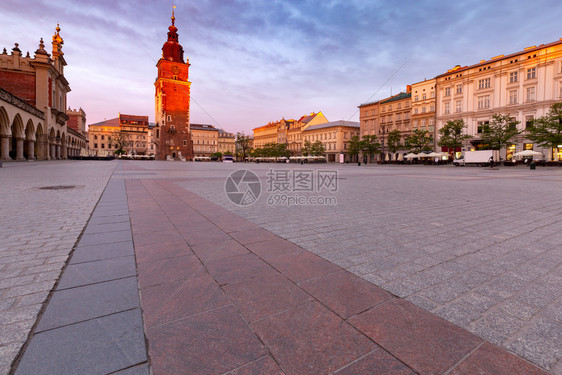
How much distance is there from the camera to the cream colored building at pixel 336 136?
80.9 m

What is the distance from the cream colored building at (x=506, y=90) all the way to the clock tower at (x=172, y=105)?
60649 millimetres

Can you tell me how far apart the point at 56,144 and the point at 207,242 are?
5305 cm

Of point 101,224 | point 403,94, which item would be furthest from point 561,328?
point 403,94

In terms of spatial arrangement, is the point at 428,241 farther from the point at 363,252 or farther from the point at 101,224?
the point at 101,224

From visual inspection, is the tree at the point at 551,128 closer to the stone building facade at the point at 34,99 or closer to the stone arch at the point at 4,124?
the stone arch at the point at 4,124

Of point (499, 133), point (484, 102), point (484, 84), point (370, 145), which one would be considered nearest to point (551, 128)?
point (499, 133)

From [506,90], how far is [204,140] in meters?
106

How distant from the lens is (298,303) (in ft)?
6.69

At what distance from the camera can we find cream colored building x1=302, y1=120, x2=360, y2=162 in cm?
8094

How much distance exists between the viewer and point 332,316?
1.87 m

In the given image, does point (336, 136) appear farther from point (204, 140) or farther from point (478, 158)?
point (204, 140)

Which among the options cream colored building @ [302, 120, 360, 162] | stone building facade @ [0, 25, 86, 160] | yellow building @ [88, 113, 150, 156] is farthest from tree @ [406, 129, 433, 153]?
yellow building @ [88, 113, 150, 156]

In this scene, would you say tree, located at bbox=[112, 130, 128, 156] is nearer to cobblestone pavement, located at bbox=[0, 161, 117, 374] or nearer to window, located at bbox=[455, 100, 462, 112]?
window, located at bbox=[455, 100, 462, 112]

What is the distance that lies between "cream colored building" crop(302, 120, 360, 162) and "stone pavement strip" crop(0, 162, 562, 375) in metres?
77.1
